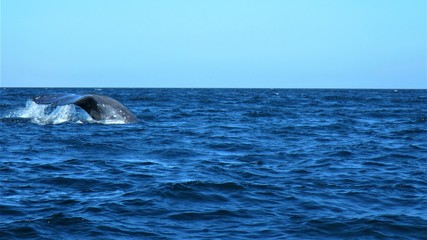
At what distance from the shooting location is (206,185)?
34.5 ft

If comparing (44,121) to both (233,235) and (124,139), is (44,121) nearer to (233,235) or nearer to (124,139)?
(124,139)

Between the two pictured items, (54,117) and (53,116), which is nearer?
(54,117)

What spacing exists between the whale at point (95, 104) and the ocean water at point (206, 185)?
98 centimetres

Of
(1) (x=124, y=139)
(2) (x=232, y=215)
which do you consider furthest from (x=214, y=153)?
(2) (x=232, y=215)

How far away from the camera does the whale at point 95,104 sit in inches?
704

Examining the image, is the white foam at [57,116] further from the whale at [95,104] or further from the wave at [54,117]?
the whale at [95,104]

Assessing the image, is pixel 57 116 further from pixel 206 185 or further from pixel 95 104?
pixel 206 185

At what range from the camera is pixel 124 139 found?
54.5ft

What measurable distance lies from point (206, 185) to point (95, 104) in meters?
10.3

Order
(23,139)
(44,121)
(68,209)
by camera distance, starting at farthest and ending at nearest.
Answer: (44,121) → (23,139) → (68,209)

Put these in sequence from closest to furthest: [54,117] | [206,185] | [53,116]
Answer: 1. [206,185]
2. [54,117]
3. [53,116]

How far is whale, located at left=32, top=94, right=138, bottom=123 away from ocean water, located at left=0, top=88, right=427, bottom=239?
38.7 inches

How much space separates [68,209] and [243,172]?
167 inches

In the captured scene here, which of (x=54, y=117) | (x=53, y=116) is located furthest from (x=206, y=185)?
(x=53, y=116)
